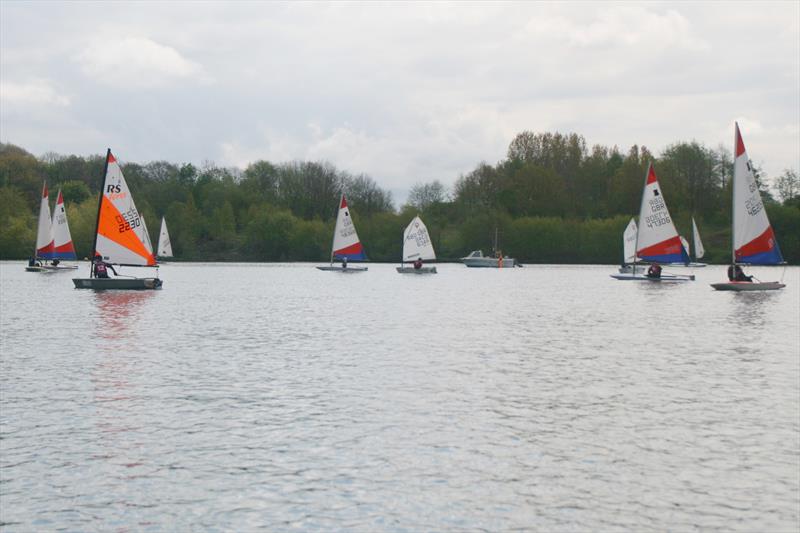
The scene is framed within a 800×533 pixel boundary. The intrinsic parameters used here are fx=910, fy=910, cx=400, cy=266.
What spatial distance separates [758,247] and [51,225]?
6809cm

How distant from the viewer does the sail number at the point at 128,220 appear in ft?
178

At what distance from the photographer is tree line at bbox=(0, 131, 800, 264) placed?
472 ft

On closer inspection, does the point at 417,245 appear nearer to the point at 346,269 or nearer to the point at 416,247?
the point at 416,247

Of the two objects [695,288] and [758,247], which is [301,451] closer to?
[758,247]

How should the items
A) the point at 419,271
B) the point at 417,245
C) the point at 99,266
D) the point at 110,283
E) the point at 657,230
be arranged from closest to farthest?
the point at 110,283 → the point at 99,266 → the point at 657,230 → the point at 419,271 → the point at 417,245

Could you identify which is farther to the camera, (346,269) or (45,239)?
(346,269)

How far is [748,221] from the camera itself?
5506cm

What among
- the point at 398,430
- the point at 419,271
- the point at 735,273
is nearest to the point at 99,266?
the point at 735,273

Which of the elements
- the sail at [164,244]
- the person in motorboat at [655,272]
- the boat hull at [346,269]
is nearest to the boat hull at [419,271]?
the boat hull at [346,269]

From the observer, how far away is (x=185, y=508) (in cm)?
1056

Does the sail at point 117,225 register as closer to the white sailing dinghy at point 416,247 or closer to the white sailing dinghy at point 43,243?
the white sailing dinghy at point 43,243

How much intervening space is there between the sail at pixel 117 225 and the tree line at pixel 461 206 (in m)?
91.5

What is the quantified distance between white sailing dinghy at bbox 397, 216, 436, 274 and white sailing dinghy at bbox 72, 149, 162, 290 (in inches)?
1661

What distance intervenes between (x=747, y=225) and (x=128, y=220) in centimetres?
3731
